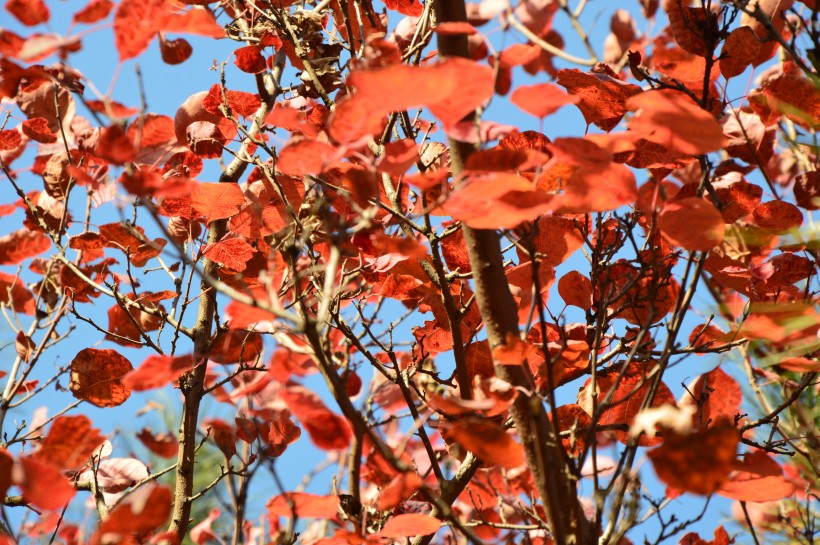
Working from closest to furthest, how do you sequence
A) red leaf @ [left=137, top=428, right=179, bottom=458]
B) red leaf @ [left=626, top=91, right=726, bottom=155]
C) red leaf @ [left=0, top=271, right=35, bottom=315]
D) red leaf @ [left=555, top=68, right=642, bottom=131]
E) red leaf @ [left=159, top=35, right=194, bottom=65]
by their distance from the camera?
red leaf @ [left=626, top=91, right=726, bottom=155] → red leaf @ [left=555, top=68, right=642, bottom=131] → red leaf @ [left=137, top=428, right=179, bottom=458] → red leaf @ [left=159, top=35, right=194, bottom=65] → red leaf @ [left=0, top=271, right=35, bottom=315]

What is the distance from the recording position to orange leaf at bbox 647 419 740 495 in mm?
625

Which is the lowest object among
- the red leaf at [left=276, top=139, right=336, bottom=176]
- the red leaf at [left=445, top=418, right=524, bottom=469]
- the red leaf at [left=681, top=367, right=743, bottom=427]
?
the red leaf at [left=445, top=418, right=524, bottom=469]

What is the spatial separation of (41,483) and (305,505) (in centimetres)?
28

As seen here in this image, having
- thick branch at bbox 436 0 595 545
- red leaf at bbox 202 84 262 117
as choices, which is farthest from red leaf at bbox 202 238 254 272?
thick branch at bbox 436 0 595 545

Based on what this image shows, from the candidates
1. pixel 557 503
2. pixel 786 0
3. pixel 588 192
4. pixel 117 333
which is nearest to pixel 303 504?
pixel 557 503

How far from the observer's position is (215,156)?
1.38m

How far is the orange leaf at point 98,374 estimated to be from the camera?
1337 millimetres

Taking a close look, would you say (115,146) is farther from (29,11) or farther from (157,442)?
(157,442)

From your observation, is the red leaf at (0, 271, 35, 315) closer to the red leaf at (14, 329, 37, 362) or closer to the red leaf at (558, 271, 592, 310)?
the red leaf at (14, 329, 37, 362)

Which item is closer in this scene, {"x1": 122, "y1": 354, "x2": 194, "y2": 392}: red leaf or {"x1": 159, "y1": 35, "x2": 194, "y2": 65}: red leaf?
{"x1": 122, "y1": 354, "x2": 194, "y2": 392}: red leaf

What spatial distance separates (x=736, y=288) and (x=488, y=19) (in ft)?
2.10

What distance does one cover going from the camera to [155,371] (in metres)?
0.84

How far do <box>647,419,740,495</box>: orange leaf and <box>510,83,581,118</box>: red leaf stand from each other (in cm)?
39

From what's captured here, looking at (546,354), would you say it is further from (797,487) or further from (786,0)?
(786,0)
